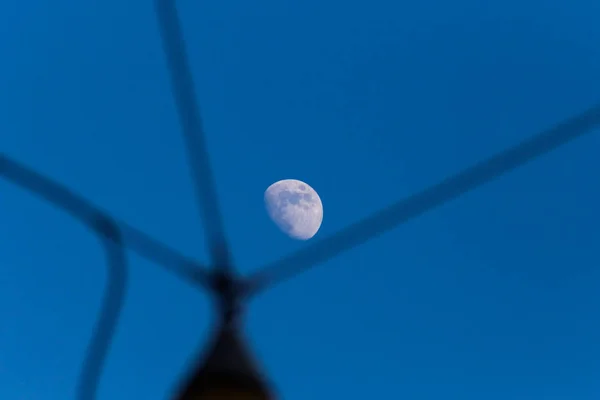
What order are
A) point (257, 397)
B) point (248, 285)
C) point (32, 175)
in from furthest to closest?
point (32, 175)
point (248, 285)
point (257, 397)

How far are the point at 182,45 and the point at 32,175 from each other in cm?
210

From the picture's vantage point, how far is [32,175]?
5141mm

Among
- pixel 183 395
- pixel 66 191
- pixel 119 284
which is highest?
pixel 66 191

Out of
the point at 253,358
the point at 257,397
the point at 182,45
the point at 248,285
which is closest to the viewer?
the point at 257,397

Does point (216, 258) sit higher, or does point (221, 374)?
point (216, 258)

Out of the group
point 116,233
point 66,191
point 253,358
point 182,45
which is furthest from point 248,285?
point 182,45

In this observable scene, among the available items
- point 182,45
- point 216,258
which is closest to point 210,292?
point 216,258

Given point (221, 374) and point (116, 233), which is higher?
point (116, 233)

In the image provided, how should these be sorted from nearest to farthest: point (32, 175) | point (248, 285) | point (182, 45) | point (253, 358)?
point (253, 358)
point (248, 285)
point (32, 175)
point (182, 45)

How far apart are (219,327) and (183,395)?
56 cm

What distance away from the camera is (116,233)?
5.21 m

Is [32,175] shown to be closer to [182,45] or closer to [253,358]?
[182,45]

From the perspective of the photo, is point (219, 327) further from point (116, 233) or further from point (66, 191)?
point (66, 191)

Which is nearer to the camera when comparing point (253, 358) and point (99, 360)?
point (253, 358)
